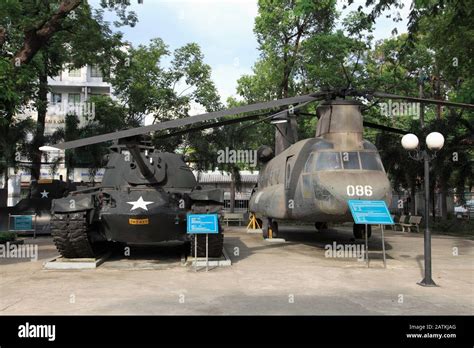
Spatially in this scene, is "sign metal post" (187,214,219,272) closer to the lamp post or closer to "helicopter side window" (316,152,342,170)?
"helicopter side window" (316,152,342,170)

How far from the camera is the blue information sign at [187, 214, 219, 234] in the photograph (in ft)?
35.3

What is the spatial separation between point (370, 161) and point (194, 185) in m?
5.12

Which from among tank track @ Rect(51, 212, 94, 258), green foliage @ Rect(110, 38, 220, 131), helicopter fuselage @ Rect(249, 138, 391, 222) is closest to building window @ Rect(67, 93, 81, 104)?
green foliage @ Rect(110, 38, 220, 131)

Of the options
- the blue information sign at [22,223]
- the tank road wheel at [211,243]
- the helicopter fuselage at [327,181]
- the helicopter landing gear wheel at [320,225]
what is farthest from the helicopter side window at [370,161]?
the blue information sign at [22,223]

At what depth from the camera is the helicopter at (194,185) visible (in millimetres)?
11031

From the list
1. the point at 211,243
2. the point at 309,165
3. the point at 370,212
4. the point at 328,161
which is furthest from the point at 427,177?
the point at 211,243

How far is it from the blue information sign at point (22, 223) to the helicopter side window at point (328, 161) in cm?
1346

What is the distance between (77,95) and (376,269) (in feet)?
149

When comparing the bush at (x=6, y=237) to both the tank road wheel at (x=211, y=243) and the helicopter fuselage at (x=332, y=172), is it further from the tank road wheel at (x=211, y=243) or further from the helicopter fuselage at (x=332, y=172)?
the helicopter fuselage at (x=332, y=172)

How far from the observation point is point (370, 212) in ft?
38.0

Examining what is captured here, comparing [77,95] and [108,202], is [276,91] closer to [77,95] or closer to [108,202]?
[108,202]

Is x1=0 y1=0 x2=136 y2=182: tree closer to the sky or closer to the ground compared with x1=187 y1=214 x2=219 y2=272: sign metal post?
closer to the sky

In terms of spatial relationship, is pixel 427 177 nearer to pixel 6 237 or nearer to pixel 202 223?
pixel 202 223

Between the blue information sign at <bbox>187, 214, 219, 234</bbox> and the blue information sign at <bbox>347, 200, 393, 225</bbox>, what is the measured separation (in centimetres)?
352
